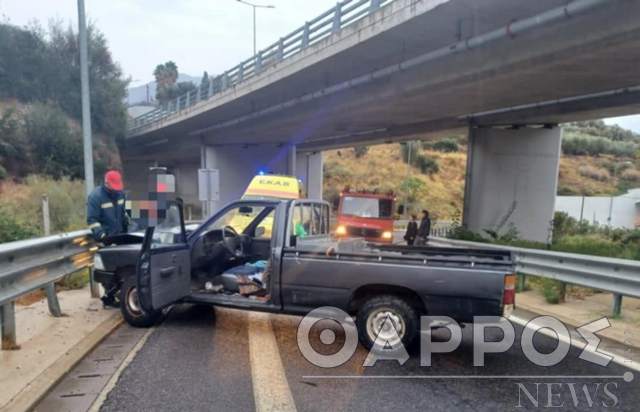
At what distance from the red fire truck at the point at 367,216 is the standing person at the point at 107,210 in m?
9.24

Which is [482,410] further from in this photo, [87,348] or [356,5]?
[356,5]

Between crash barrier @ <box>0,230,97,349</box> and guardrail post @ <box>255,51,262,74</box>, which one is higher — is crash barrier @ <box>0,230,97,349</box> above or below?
below

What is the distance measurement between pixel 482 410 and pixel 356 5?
37.4ft

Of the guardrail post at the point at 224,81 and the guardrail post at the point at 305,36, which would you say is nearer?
the guardrail post at the point at 305,36

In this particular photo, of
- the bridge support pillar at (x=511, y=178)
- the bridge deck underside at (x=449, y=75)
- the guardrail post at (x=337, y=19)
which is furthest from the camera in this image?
the bridge support pillar at (x=511, y=178)

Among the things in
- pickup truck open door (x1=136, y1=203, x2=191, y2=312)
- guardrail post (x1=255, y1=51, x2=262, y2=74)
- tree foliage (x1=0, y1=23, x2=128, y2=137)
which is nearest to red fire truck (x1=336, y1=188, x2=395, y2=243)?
guardrail post (x1=255, y1=51, x2=262, y2=74)

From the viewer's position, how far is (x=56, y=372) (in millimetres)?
3779

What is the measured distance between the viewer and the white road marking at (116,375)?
3352 mm

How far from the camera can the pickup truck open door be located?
4.53 meters

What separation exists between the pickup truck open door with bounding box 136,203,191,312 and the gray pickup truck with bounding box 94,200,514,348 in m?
0.01

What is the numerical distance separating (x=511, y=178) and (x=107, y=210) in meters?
15.8

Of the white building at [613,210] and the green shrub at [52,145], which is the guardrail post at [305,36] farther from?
the white building at [613,210]

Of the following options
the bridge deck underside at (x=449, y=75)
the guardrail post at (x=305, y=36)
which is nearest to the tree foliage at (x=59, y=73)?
the bridge deck underside at (x=449, y=75)

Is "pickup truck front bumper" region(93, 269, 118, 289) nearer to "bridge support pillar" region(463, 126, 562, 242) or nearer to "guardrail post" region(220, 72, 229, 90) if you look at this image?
"bridge support pillar" region(463, 126, 562, 242)
